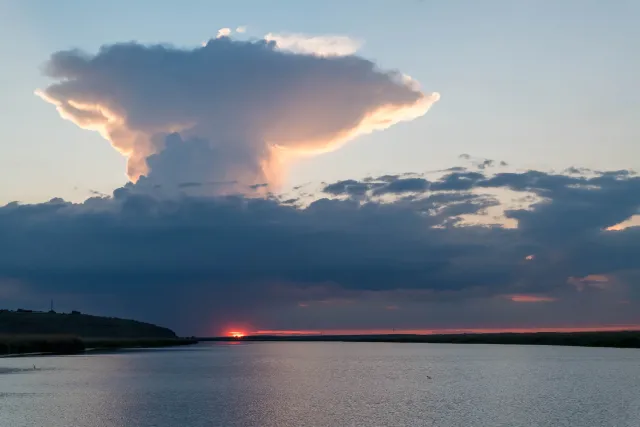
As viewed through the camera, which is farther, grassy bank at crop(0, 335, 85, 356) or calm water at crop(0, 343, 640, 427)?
grassy bank at crop(0, 335, 85, 356)

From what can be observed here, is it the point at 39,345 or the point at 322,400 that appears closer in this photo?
the point at 322,400

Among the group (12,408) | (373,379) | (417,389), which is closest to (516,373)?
(373,379)

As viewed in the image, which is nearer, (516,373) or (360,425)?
(360,425)

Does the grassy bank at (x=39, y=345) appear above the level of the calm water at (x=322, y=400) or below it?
above

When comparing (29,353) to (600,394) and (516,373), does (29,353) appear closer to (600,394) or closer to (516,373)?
(516,373)

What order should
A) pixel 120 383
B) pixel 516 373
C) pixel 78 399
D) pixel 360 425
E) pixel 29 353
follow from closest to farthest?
pixel 360 425 < pixel 78 399 < pixel 120 383 < pixel 516 373 < pixel 29 353

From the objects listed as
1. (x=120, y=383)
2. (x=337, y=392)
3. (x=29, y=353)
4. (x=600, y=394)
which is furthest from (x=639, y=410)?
(x=29, y=353)

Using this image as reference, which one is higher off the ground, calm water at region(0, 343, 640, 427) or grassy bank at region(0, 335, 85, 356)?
grassy bank at region(0, 335, 85, 356)

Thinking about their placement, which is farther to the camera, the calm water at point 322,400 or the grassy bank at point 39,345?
the grassy bank at point 39,345

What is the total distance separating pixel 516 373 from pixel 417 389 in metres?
33.1

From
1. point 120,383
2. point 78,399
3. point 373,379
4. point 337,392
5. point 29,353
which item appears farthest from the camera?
point 29,353

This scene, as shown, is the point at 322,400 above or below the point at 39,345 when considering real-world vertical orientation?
below

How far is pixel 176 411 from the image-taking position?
189 ft

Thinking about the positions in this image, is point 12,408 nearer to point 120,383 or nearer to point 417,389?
point 120,383
